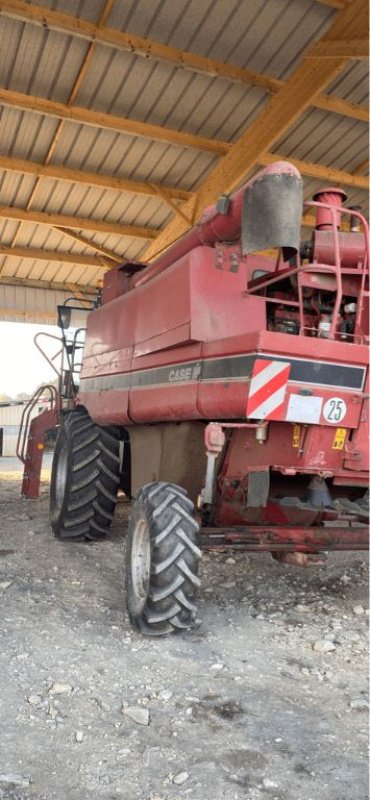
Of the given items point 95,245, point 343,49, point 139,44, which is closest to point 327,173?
point 343,49

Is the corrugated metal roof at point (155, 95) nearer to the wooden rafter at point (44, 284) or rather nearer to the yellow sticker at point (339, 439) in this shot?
the wooden rafter at point (44, 284)

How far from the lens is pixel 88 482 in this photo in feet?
19.9

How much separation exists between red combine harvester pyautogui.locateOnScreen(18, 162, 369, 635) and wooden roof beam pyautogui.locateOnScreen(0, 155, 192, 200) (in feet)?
19.4

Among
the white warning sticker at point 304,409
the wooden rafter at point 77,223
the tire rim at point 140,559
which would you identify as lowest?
the tire rim at point 140,559

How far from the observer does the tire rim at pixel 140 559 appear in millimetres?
4008

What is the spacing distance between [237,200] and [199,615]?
2627mm

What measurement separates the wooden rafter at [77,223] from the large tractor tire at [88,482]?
6.63m

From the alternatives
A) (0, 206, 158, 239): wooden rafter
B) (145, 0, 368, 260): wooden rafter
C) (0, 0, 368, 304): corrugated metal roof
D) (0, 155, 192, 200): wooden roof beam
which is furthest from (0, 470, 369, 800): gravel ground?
(0, 206, 158, 239): wooden rafter

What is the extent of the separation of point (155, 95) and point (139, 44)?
3.81 feet

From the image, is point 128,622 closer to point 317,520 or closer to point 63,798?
point 317,520

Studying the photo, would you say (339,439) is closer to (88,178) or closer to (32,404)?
(32,404)

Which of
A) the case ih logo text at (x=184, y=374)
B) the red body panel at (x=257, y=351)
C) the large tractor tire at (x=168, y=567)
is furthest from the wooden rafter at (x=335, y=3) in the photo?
the large tractor tire at (x=168, y=567)

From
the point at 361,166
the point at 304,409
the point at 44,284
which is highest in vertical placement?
the point at 361,166

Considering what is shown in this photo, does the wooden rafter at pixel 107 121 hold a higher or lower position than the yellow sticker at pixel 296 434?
higher
